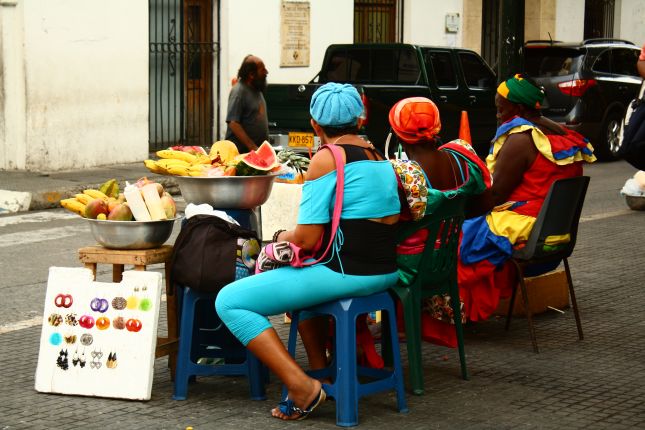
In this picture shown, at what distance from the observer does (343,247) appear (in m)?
5.47

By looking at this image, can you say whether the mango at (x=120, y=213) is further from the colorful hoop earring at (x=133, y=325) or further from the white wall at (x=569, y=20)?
the white wall at (x=569, y=20)

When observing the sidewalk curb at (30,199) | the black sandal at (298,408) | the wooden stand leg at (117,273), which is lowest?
the sidewalk curb at (30,199)

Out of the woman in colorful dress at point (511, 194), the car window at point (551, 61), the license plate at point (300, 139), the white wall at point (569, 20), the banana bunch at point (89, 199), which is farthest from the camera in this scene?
the white wall at point (569, 20)

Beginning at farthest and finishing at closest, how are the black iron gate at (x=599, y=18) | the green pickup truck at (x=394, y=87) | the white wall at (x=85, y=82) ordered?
the black iron gate at (x=599, y=18)
the green pickup truck at (x=394, y=87)
the white wall at (x=85, y=82)

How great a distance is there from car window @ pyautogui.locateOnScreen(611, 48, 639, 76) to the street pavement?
1099cm

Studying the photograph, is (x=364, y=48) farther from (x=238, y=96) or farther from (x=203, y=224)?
(x=203, y=224)

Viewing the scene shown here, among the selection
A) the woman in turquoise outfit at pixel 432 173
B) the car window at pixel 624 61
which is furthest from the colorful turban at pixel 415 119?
the car window at pixel 624 61

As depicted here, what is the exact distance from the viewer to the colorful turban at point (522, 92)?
731cm

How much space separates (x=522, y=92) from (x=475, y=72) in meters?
10.5

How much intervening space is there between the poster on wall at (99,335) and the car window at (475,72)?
12.2 m

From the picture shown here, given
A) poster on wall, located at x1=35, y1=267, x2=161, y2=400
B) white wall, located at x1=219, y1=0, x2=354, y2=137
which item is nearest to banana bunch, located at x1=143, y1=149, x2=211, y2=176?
poster on wall, located at x1=35, y1=267, x2=161, y2=400

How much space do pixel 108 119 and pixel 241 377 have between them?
1045 cm

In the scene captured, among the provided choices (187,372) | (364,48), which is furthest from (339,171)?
(364,48)

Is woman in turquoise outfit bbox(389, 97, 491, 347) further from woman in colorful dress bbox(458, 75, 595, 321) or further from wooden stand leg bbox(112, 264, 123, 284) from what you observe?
wooden stand leg bbox(112, 264, 123, 284)
